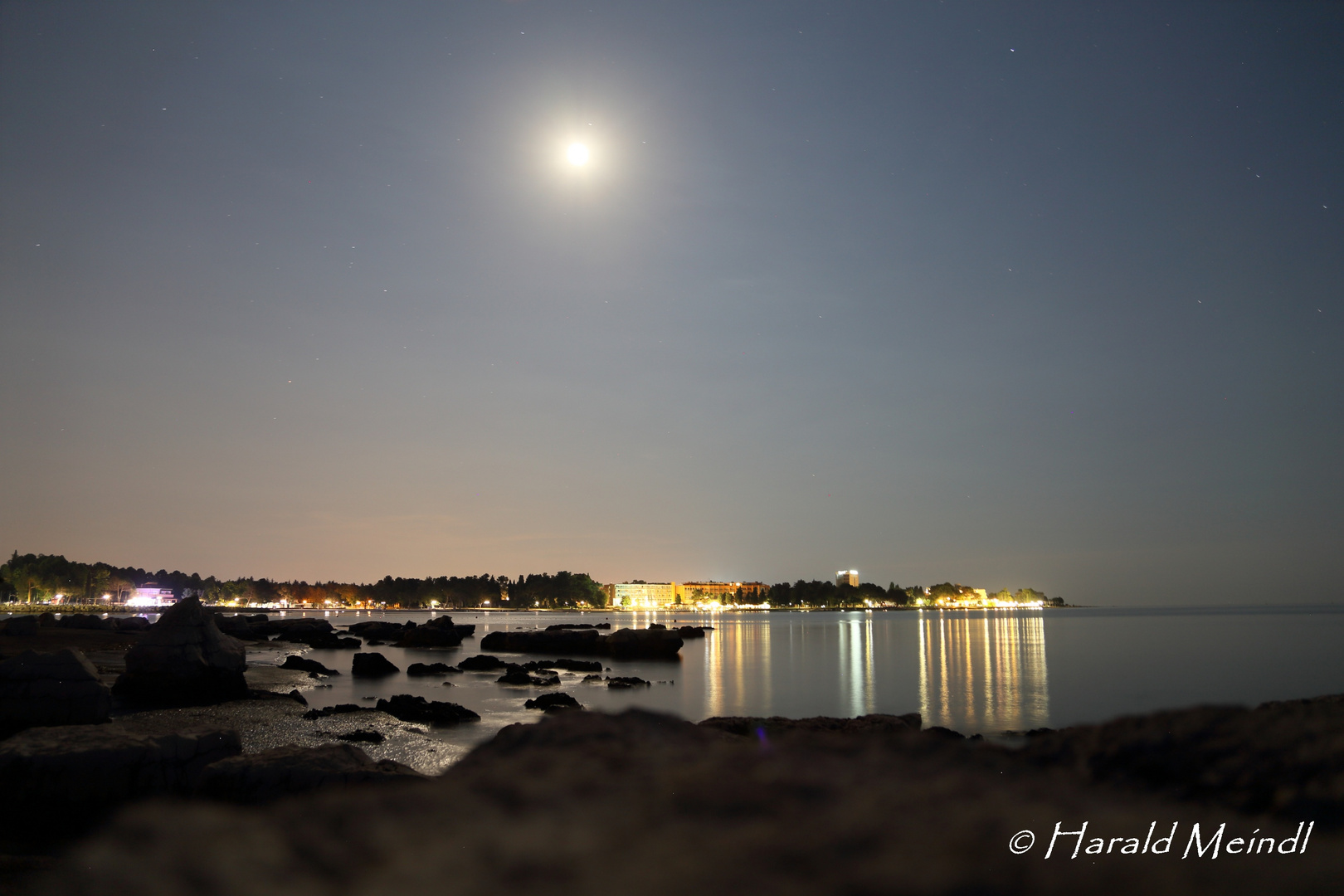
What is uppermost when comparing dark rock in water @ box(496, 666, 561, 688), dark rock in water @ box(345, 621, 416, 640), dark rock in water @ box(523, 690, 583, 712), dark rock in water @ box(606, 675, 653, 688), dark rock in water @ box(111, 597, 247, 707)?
dark rock in water @ box(111, 597, 247, 707)

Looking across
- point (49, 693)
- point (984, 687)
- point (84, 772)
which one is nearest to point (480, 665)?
point (49, 693)

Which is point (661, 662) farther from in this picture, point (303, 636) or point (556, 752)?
point (556, 752)

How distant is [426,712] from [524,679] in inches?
547

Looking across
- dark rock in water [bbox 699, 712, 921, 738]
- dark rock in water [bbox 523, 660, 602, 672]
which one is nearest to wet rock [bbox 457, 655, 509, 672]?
dark rock in water [bbox 523, 660, 602, 672]

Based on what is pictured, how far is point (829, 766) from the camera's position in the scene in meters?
4.19

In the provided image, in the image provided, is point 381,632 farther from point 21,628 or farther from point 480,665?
point 480,665

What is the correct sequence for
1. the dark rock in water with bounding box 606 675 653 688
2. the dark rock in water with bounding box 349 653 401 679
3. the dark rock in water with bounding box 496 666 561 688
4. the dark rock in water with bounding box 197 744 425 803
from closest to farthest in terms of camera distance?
the dark rock in water with bounding box 197 744 425 803, the dark rock in water with bounding box 496 666 561 688, the dark rock in water with bounding box 606 675 653 688, the dark rock in water with bounding box 349 653 401 679

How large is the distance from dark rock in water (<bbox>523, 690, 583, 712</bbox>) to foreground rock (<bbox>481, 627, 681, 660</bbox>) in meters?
35.7

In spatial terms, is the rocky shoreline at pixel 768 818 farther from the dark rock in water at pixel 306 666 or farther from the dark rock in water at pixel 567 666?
the dark rock in water at pixel 567 666

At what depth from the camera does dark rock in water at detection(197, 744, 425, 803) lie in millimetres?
7602

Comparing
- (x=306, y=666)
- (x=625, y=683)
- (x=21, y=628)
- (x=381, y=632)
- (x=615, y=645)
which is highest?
(x=21, y=628)

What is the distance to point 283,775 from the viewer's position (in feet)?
25.4

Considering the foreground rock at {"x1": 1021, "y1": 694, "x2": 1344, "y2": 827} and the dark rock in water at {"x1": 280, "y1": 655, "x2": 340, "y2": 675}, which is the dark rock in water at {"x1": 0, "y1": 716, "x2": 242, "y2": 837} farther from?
the dark rock in water at {"x1": 280, "y1": 655, "x2": 340, "y2": 675}

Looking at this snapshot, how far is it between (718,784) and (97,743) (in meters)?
9.41
